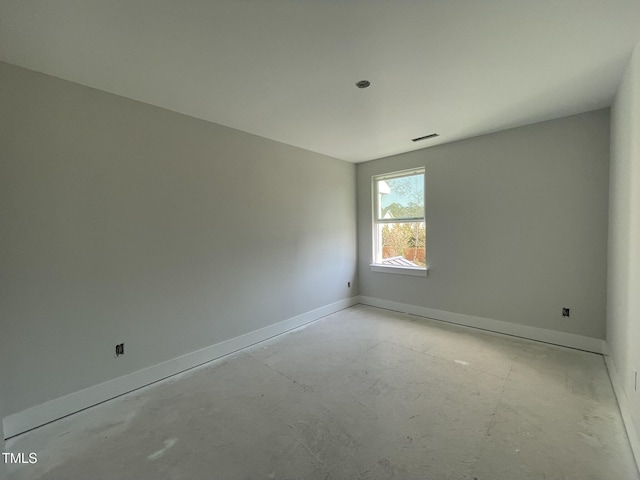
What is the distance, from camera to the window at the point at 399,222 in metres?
4.14

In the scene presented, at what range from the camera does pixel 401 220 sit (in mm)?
4359

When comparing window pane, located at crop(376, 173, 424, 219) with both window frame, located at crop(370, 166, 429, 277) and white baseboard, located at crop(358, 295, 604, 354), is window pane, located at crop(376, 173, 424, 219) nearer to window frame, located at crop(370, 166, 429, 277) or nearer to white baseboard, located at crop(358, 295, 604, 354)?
window frame, located at crop(370, 166, 429, 277)

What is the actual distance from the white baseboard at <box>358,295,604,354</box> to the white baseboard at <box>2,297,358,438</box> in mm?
1906

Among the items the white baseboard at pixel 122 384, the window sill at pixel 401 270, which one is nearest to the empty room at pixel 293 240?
the white baseboard at pixel 122 384

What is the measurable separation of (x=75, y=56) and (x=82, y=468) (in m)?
2.55

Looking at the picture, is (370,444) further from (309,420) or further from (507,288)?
(507,288)

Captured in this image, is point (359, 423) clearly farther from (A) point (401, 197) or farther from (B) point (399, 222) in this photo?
(A) point (401, 197)

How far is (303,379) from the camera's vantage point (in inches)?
96.7

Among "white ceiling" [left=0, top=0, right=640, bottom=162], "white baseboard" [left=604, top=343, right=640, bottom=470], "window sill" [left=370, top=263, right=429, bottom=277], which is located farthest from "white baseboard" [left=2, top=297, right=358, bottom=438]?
"white baseboard" [left=604, top=343, right=640, bottom=470]

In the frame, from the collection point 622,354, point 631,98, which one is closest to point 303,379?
point 622,354

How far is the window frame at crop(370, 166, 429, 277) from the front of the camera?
4.07m

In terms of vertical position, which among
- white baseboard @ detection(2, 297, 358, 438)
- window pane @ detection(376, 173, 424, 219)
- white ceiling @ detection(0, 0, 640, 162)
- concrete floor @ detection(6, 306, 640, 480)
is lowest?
concrete floor @ detection(6, 306, 640, 480)

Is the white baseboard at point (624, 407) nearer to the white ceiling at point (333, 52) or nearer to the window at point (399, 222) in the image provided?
the window at point (399, 222)

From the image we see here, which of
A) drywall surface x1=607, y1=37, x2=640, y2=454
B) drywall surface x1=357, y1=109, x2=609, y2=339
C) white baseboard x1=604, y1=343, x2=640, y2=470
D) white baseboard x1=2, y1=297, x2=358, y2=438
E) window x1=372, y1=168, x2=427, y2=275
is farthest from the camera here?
window x1=372, y1=168, x2=427, y2=275
